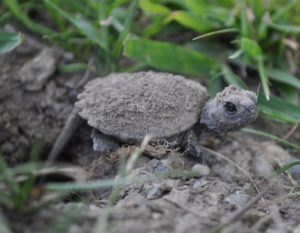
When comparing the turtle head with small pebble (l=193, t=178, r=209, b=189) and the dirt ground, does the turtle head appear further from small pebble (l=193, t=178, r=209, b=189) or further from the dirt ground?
small pebble (l=193, t=178, r=209, b=189)

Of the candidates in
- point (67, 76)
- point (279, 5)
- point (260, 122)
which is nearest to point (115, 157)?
point (67, 76)

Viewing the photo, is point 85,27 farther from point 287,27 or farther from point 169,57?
point 287,27

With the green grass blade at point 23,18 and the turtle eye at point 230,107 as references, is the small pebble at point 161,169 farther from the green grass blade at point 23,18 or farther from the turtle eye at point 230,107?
the green grass blade at point 23,18

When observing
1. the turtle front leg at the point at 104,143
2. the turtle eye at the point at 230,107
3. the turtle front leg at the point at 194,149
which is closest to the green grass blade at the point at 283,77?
the turtle eye at the point at 230,107

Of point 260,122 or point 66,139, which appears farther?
point 260,122

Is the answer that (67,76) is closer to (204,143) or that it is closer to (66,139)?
(66,139)

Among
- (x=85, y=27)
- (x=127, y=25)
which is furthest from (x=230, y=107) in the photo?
(x=85, y=27)
